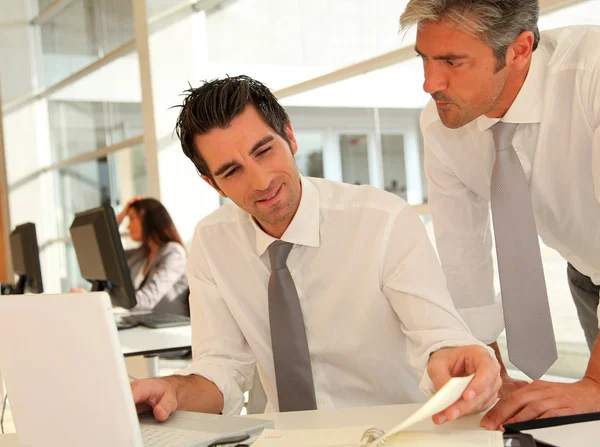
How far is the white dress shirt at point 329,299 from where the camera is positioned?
65.2 inches

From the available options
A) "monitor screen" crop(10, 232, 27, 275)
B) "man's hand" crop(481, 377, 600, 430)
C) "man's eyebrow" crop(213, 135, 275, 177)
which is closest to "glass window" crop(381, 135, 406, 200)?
"monitor screen" crop(10, 232, 27, 275)

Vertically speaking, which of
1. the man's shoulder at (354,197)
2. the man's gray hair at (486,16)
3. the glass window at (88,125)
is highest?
the glass window at (88,125)

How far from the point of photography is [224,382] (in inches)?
65.0

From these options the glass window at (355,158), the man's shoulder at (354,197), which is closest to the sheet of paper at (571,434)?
the man's shoulder at (354,197)

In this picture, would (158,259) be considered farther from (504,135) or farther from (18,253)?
(504,135)

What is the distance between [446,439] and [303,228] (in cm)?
76

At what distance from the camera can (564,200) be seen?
1774mm

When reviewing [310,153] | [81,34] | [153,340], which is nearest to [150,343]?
[153,340]

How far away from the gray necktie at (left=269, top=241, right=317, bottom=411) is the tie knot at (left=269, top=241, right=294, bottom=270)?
3 cm

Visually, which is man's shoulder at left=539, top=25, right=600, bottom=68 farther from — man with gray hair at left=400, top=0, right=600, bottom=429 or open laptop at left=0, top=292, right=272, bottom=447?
open laptop at left=0, top=292, right=272, bottom=447

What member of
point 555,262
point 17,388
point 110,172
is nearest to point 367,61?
point 555,262

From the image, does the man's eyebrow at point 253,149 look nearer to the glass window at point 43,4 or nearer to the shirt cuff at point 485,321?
the shirt cuff at point 485,321

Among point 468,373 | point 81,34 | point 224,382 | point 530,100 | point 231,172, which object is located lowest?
point 224,382

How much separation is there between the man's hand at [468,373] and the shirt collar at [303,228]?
0.45 metres
